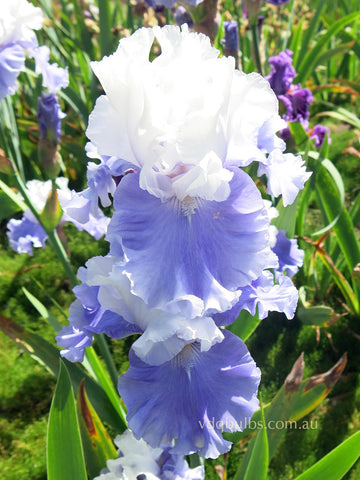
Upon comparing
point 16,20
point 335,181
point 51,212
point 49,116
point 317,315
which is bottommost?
point 317,315

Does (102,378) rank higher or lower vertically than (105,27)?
lower

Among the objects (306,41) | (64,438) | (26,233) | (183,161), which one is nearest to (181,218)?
(183,161)

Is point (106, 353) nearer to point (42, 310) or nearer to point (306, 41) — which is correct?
point (42, 310)

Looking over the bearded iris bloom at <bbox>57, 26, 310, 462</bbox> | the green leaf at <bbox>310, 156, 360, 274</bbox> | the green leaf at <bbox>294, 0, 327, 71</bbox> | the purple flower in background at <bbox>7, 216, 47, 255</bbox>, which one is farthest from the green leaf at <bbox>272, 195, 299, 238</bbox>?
the green leaf at <bbox>294, 0, 327, 71</bbox>

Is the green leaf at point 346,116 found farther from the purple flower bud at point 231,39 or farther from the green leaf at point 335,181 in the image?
the purple flower bud at point 231,39

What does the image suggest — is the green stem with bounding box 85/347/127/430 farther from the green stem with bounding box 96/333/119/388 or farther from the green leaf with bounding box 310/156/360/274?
the green leaf with bounding box 310/156/360/274

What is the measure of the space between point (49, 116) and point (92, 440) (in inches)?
35.8

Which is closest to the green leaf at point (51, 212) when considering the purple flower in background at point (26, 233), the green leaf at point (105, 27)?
the purple flower in background at point (26, 233)

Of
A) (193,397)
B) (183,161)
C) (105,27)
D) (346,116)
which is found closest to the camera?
(183,161)

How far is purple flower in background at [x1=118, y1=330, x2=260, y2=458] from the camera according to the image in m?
0.72

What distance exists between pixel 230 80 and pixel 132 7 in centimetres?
213

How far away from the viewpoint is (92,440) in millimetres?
1161

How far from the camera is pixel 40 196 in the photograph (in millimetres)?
1590

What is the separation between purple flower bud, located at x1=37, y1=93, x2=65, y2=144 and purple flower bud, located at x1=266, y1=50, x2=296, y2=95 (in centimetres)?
90
